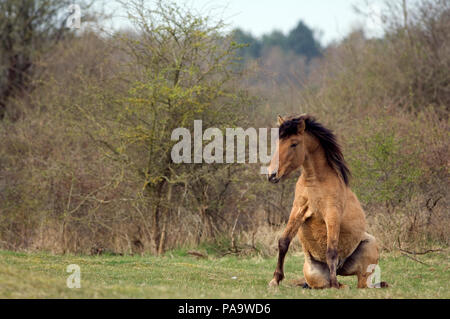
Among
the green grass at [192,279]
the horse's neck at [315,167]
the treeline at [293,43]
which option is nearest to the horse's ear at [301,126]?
the horse's neck at [315,167]

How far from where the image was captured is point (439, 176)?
15.9 m

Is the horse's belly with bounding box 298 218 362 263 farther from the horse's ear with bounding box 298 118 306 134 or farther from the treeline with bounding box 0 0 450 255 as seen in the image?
the treeline with bounding box 0 0 450 255

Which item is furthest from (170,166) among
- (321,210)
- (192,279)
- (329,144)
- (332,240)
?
(332,240)

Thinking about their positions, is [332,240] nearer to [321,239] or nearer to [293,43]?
[321,239]

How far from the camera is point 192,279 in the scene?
9586 mm

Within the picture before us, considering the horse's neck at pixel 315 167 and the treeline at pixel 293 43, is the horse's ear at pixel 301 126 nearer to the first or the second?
the horse's neck at pixel 315 167

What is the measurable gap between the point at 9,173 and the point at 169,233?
18.3 ft

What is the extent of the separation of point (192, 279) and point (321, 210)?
2.68 meters

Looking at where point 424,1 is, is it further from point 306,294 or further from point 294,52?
point 294,52

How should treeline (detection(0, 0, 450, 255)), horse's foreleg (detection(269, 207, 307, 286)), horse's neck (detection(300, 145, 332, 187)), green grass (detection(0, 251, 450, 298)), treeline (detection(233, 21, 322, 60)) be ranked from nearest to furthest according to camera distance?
1. green grass (detection(0, 251, 450, 298))
2. horse's neck (detection(300, 145, 332, 187))
3. horse's foreleg (detection(269, 207, 307, 286))
4. treeline (detection(0, 0, 450, 255))
5. treeline (detection(233, 21, 322, 60))

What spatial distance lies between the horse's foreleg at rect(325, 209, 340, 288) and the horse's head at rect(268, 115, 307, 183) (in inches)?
33.3

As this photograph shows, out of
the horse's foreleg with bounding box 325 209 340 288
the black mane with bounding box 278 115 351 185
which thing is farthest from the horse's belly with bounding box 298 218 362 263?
the black mane with bounding box 278 115 351 185

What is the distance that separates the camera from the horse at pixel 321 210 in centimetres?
801

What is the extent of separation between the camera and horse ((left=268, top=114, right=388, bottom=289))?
26.3 feet
